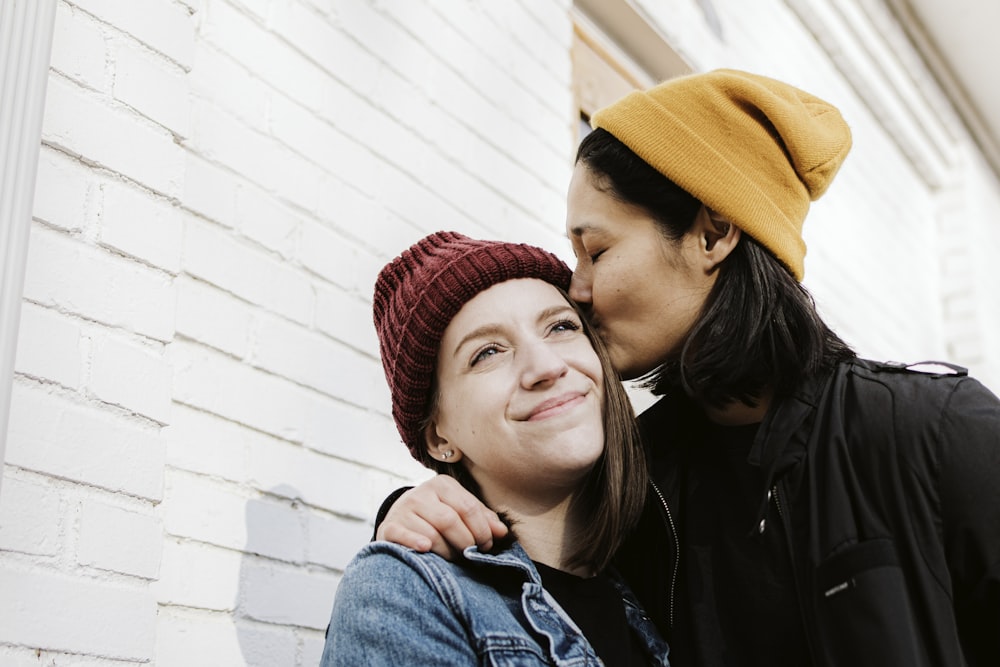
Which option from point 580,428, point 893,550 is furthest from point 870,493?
point 580,428

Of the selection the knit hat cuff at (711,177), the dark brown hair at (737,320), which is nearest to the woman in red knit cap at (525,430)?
the dark brown hair at (737,320)

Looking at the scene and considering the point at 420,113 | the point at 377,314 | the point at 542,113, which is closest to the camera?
the point at 377,314

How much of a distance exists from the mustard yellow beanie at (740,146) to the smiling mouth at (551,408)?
0.43 meters

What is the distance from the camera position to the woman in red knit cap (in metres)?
1.61

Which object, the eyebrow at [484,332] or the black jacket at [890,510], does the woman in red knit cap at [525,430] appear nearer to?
the eyebrow at [484,332]

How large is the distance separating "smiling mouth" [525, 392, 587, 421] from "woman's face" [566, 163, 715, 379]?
0.65 feet

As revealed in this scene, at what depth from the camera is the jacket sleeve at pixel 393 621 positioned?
1390 millimetres

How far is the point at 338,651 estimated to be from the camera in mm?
1414

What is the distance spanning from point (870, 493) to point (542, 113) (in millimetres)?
1678

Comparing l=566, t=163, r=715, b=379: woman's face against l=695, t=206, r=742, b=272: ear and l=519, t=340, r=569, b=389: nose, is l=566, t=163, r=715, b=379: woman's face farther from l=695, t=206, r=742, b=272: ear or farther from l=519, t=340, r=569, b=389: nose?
l=519, t=340, r=569, b=389: nose

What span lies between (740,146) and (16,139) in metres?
1.13

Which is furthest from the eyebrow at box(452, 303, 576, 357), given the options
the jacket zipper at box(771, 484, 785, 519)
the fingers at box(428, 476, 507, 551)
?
the jacket zipper at box(771, 484, 785, 519)

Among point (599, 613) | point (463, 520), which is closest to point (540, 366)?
point (463, 520)

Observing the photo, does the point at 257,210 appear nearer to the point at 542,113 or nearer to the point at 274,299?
the point at 274,299
